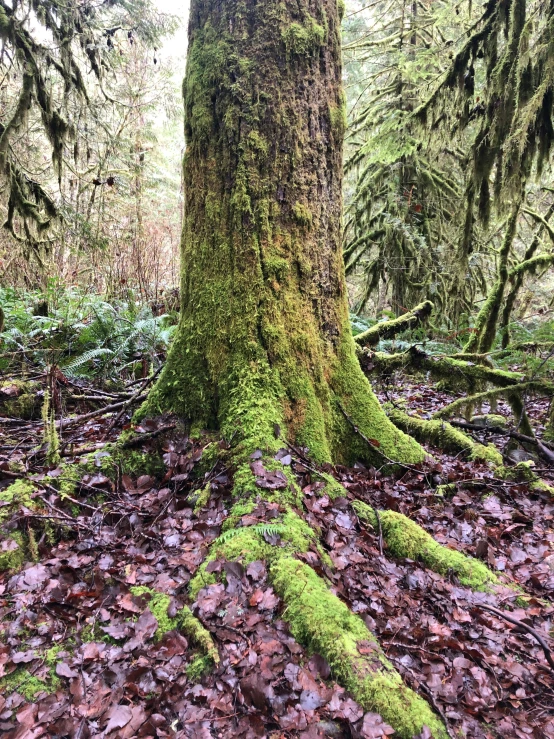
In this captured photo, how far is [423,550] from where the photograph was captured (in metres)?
2.51

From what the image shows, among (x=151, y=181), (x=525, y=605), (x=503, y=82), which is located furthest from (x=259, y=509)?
(x=151, y=181)

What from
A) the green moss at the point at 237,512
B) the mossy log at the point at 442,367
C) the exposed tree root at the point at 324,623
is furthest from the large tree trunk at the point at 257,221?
the mossy log at the point at 442,367

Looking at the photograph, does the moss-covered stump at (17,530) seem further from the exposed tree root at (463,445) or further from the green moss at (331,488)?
the exposed tree root at (463,445)

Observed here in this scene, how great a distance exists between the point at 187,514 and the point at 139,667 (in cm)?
91

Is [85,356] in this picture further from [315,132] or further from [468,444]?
[468,444]

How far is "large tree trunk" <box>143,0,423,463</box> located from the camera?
291 centimetres

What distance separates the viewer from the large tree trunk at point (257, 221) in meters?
2.91

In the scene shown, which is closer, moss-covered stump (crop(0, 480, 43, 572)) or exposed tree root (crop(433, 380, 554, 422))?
moss-covered stump (crop(0, 480, 43, 572))

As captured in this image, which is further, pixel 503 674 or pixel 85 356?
pixel 85 356

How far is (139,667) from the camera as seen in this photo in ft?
5.40

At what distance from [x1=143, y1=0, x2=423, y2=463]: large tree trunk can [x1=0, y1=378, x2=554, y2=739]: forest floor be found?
41cm

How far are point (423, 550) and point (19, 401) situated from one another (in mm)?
3716

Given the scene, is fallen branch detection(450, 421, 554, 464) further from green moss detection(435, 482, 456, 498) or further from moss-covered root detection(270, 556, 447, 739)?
moss-covered root detection(270, 556, 447, 739)

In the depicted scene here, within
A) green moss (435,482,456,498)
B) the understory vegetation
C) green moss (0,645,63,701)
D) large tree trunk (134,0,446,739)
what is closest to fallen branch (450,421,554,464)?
the understory vegetation
